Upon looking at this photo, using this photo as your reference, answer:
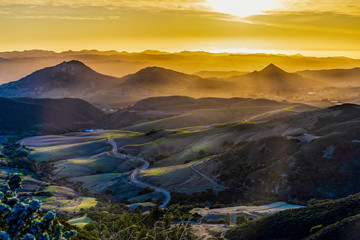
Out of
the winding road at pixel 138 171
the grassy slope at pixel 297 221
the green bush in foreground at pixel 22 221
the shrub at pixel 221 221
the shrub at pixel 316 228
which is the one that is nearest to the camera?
the green bush in foreground at pixel 22 221

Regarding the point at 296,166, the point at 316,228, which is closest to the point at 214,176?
the point at 296,166

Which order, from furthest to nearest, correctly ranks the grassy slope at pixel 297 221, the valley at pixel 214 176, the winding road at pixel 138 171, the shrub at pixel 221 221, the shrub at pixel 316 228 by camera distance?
1. the winding road at pixel 138 171
2. the valley at pixel 214 176
3. the shrub at pixel 221 221
4. the grassy slope at pixel 297 221
5. the shrub at pixel 316 228

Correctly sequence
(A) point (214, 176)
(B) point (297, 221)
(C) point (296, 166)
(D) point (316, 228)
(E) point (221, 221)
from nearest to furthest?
(D) point (316, 228) → (B) point (297, 221) → (E) point (221, 221) → (C) point (296, 166) → (A) point (214, 176)

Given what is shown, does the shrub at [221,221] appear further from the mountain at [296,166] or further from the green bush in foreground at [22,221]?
the green bush in foreground at [22,221]

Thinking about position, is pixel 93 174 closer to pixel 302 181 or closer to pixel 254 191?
pixel 254 191

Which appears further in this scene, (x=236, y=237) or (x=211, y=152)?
(x=211, y=152)

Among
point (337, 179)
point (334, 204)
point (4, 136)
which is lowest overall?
point (4, 136)

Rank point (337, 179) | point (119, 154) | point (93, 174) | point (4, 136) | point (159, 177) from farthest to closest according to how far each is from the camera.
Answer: point (4, 136), point (119, 154), point (93, 174), point (159, 177), point (337, 179)

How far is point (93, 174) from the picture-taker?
4043 inches

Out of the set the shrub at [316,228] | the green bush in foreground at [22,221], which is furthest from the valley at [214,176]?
the green bush in foreground at [22,221]

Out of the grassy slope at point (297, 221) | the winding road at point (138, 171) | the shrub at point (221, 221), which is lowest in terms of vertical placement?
the winding road at point (138, 171)

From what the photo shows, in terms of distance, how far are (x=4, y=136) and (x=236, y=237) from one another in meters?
162

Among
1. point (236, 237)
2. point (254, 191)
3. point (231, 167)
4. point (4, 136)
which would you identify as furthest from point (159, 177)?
point (4, 136)

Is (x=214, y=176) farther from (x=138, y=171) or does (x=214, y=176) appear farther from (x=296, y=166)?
(x=138, y=171)
